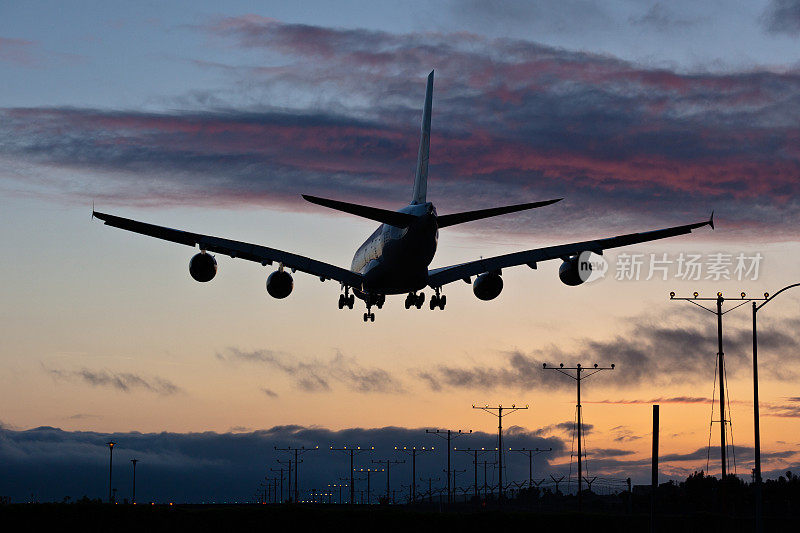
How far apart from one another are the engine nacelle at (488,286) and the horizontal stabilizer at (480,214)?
674 centimetres

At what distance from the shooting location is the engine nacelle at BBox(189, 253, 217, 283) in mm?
60188

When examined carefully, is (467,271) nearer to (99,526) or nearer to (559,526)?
(559,526)

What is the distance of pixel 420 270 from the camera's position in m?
63.2

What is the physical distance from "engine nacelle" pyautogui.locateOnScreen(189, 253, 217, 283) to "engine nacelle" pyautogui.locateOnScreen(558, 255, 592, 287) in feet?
65.3

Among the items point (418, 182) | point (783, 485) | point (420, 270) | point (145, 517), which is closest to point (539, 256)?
point (420, 270)

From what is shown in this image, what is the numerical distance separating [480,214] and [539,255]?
865 cm

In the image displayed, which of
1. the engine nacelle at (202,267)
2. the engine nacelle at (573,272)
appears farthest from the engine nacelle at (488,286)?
the engine nacelle at (202,267)

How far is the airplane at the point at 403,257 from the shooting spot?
58781mm

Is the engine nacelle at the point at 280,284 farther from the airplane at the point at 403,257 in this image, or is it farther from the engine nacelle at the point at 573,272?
the engine nacelle at the point at 573,272

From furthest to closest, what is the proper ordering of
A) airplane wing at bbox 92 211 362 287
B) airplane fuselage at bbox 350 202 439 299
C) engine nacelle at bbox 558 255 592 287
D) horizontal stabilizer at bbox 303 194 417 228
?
1. engine nacelle at bbox 558 255 592 287
2. airplane fuselage at bbox 350 202 439 299
3. airplane wing at bbox 92 211 362 287
4. horizontal stabilizer at bbox 303 194 417 228

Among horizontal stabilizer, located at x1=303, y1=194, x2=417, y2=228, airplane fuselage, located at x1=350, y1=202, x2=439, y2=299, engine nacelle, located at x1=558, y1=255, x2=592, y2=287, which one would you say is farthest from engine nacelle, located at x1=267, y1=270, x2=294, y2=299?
engine nacelle, located at x1=558, y1=255, x2=592, y2=287

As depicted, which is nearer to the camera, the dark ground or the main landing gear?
the dark ground

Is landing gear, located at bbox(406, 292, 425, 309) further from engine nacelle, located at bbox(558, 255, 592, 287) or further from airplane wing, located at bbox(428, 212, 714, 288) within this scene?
engine nacelle, located at bbox(558, 255, 592, 287)

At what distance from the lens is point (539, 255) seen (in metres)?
62.7
